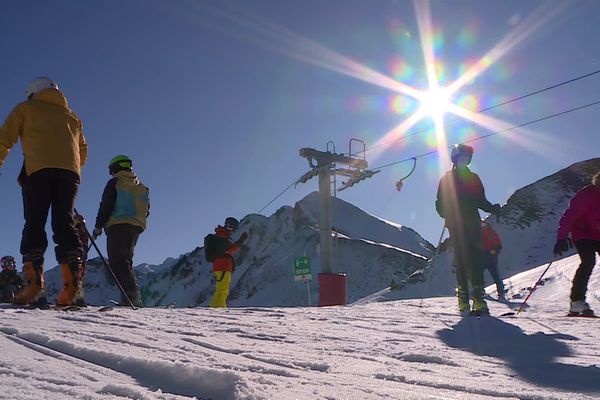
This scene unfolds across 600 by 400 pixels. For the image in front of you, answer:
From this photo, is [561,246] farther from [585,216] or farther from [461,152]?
[461,152]

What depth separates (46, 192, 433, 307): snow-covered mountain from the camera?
30812 mm

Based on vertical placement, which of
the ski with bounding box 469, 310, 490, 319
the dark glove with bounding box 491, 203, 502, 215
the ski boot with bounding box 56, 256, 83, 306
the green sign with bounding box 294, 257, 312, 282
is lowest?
the ski with bounding box 469, 310, 490, 319

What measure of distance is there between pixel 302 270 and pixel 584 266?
8.90 m

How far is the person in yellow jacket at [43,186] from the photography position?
14.6 ft

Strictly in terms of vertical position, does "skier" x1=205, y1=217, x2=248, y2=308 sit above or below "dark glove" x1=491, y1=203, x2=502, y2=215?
below

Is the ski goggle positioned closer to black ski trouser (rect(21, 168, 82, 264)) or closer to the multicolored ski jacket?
black ski trouser (rect(21, 168, 82, 264))

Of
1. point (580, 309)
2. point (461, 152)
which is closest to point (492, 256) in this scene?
point (580, 309)

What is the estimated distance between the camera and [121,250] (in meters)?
5.91

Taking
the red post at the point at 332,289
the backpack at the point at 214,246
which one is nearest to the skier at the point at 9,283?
the backpack at the point at 214,246

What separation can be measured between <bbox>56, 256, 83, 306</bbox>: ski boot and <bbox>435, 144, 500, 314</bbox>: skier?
401 cm

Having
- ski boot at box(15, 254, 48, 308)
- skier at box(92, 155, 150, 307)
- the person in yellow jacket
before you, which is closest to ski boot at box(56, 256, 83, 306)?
the person in yellow jacket

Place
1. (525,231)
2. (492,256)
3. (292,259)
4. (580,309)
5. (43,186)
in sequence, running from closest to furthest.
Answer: (43,186), (580,309), (492,256), (525,231), (292,259)

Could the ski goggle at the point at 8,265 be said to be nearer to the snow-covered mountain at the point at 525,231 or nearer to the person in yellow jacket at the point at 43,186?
the person in yellow jacket at the point at 43,186

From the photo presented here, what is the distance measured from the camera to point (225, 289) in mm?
7941
